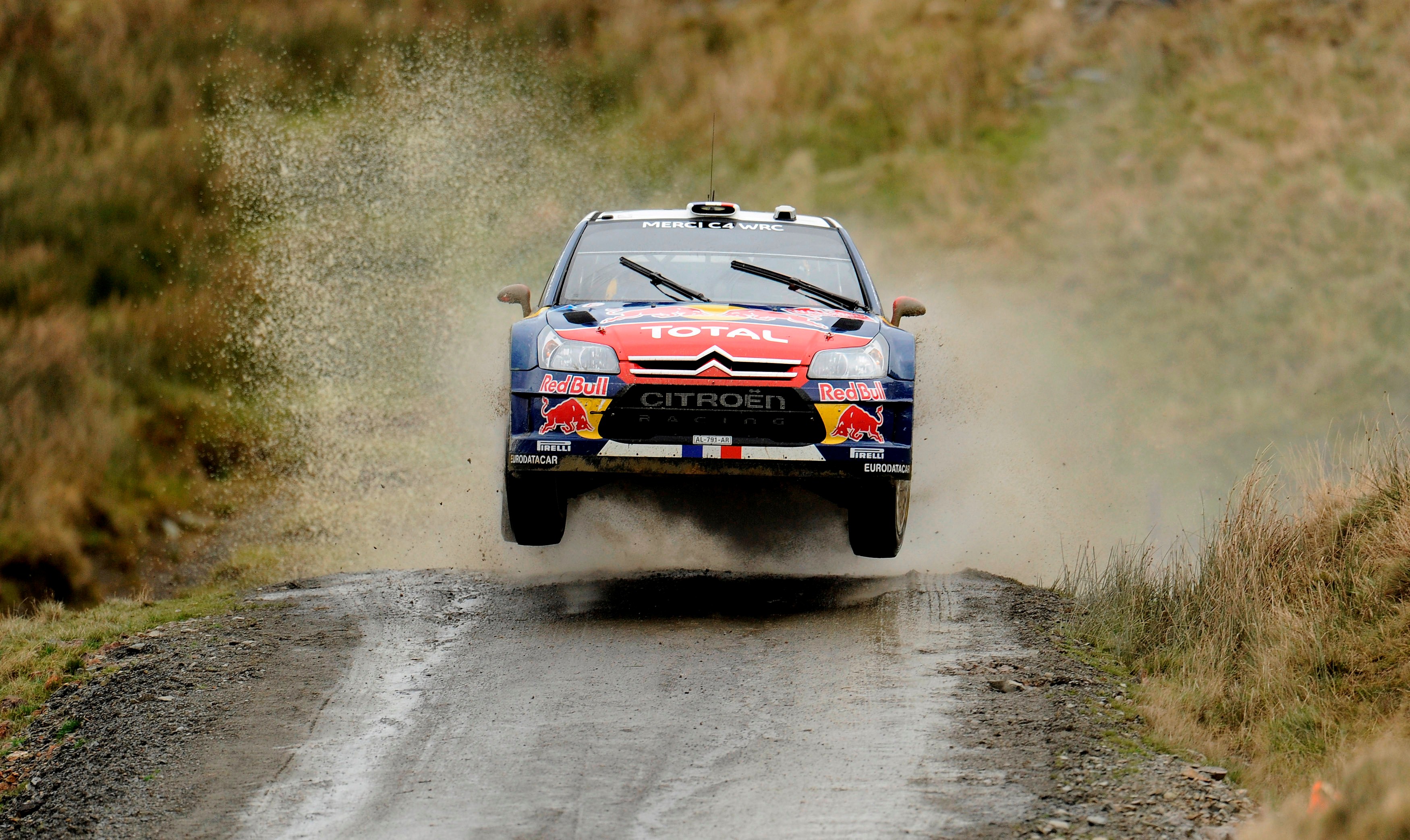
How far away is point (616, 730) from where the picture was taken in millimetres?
4984

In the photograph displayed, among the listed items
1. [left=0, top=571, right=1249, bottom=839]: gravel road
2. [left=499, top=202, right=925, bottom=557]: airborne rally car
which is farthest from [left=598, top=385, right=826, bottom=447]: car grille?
[left=0, top=571, right=1249, bottom=839]: gravel road

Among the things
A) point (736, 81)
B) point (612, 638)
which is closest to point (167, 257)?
point (736, 81)

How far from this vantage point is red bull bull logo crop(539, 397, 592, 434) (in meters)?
6.14

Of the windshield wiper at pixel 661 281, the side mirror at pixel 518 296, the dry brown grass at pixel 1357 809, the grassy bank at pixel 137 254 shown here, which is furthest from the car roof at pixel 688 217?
the grassy bank at pixel 137 254

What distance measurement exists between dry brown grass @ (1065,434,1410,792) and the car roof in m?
2.57

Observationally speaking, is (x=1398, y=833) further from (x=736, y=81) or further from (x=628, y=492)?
(x=736, y=81)

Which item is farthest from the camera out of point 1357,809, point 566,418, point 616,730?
point 566,418

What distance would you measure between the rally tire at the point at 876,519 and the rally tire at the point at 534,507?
147cm

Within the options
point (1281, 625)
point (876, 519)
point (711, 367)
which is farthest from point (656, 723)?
point (1281, 625)

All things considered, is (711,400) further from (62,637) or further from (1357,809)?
(62,637)

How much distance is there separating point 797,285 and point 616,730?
305 centimetres

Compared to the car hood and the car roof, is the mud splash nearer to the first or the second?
the car roof

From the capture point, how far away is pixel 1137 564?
677 centimetres

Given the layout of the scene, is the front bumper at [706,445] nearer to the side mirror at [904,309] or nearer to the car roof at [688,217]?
the side mirror at [904,309]
